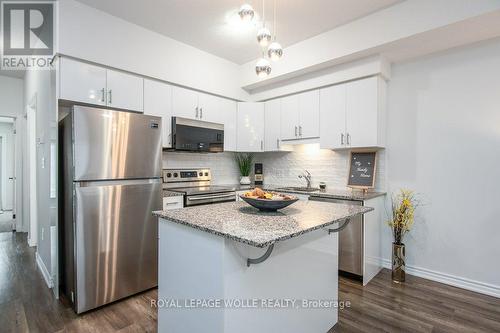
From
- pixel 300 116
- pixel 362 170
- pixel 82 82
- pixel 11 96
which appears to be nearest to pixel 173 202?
pixel 82 82

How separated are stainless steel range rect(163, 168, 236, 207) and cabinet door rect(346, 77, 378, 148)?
1.65 metres

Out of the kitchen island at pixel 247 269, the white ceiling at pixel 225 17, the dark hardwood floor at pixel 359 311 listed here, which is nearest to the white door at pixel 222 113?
the white ceiling at pixel 225 17

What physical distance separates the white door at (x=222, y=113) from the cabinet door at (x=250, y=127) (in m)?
0.10

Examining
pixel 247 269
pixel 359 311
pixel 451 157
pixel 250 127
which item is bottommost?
pixel 359 311

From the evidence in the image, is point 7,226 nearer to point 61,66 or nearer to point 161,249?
point 61,66

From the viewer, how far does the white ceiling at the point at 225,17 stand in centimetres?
250

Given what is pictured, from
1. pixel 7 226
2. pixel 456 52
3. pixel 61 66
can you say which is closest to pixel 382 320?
pixel 456 52

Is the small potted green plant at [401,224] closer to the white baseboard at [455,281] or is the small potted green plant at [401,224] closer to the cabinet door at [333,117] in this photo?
the white baseboard at [455,281]

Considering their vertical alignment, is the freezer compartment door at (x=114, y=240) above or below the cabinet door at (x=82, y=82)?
below

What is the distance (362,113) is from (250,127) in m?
1.64

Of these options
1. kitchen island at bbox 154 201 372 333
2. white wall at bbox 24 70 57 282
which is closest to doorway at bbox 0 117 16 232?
white wall at bbox 24 70 57 282

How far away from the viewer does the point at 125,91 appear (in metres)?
2.80

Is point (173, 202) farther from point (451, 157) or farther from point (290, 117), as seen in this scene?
point (451, 157)

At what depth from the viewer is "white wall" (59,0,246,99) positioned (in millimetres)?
2412
